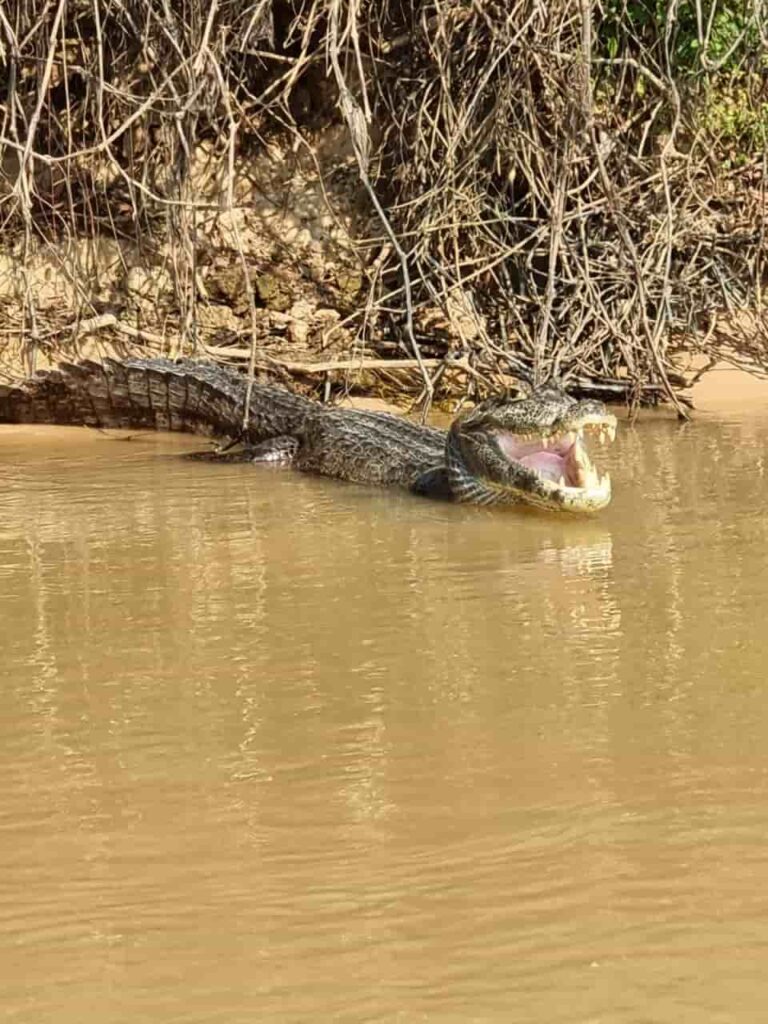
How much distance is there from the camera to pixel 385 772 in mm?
2805

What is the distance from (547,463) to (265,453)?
4.66ft

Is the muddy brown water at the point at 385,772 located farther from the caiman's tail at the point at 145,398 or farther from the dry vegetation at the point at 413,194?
the dry vegetation at the point at 413,194

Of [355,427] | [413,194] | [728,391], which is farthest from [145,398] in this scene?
[728,391]

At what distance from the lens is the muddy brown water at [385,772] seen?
2086 mm

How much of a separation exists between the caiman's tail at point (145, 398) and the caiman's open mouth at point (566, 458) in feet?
4.99

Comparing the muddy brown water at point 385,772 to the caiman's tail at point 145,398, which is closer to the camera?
the muddy brown water at point 385,772

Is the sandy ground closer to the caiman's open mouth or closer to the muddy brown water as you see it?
the caiman's open mouth

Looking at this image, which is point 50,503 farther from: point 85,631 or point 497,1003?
point 497,1003

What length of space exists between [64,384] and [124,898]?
5.17 m

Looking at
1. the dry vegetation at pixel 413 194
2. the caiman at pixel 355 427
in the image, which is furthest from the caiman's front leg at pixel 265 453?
the dry vegetation at pixel 413 194

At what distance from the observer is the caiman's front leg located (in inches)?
258

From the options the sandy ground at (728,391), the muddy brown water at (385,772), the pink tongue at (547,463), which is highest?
the sandy ground at (728,391)

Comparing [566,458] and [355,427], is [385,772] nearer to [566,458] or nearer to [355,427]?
[566,458]

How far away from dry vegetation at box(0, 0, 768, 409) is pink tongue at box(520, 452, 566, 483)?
1.50 metres
